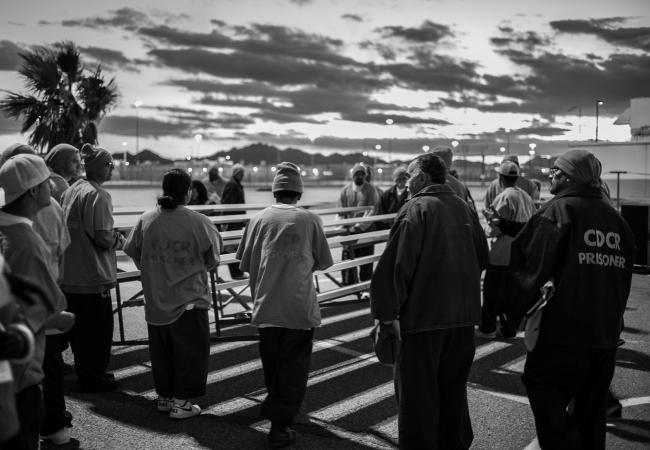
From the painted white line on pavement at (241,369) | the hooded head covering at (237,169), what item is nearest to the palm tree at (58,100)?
the hooded head covering at (237,169)

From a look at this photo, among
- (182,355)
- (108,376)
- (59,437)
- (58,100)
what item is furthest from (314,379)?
(58,100)

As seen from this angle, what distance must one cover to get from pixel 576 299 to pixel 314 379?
301cm

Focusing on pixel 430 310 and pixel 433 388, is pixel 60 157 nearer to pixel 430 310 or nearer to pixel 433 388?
pixel 430 310

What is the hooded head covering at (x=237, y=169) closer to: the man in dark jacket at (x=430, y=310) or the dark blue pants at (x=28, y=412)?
the man in dark jacket at (x=430, y=310)

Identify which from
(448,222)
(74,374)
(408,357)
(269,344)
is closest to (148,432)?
(269,344)

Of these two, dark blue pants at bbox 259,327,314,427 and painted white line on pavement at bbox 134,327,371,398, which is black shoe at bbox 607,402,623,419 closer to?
dark blue pants at bbox 259,327,314,427

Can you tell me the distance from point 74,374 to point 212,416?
1.78m

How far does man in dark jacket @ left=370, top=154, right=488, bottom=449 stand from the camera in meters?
3.70

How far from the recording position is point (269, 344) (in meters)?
4.65

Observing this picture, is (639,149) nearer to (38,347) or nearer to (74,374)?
(74,374)

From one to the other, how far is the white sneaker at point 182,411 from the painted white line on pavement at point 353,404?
3.01 feet

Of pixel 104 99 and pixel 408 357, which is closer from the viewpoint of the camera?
pixel 408 357

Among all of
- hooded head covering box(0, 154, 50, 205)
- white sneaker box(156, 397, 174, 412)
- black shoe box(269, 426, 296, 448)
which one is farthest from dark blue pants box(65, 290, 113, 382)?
hooded head covering box(0, 154, 50, 205)

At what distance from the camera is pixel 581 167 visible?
3.87 meters
